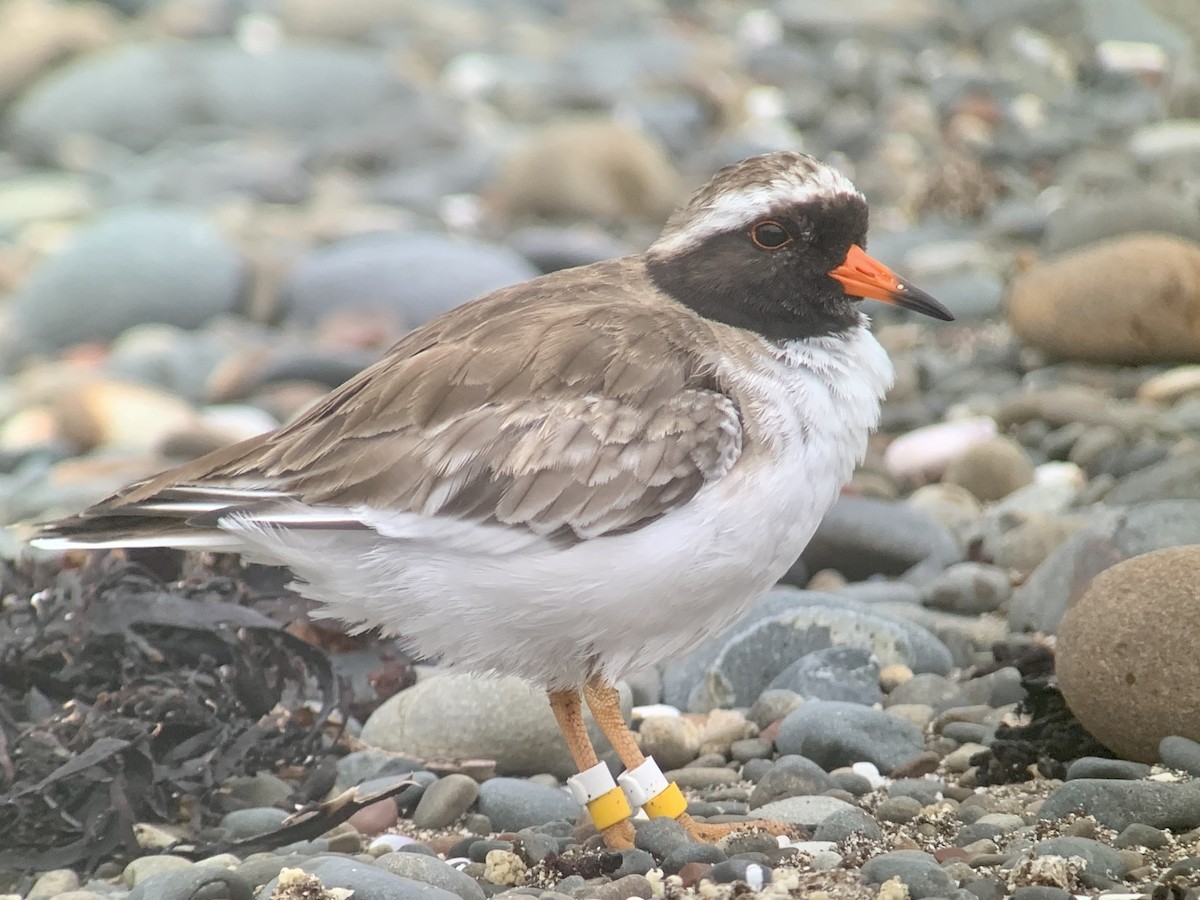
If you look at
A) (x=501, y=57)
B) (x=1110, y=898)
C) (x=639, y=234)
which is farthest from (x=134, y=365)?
(x=501, y=57)

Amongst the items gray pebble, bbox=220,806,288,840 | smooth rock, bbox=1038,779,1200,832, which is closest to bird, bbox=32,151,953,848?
gray pebble, bbox=220,806,288,840

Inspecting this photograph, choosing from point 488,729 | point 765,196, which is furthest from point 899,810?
point 765,196

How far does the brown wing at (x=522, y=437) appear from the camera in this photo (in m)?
4.61

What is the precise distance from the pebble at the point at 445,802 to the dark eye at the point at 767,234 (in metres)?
1.95

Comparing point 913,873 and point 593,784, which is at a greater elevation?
point 913,873

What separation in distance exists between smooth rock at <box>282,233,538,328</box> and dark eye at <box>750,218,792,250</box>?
20.2ft

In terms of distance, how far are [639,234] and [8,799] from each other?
914 centimetres

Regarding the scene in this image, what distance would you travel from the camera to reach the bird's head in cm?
497

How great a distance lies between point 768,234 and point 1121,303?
167 inches

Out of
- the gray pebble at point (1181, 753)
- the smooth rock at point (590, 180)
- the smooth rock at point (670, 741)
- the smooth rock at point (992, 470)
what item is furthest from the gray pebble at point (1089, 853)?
the smooth rock at point (590, 180)

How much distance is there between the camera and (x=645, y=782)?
15.9ft

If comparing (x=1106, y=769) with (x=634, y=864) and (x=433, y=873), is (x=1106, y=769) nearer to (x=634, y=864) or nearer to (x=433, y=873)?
(x=634, y=864)

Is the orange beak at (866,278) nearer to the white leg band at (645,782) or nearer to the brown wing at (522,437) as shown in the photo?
the brown wing at (522,437)

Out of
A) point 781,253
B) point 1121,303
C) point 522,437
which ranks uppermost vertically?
point 781,253
